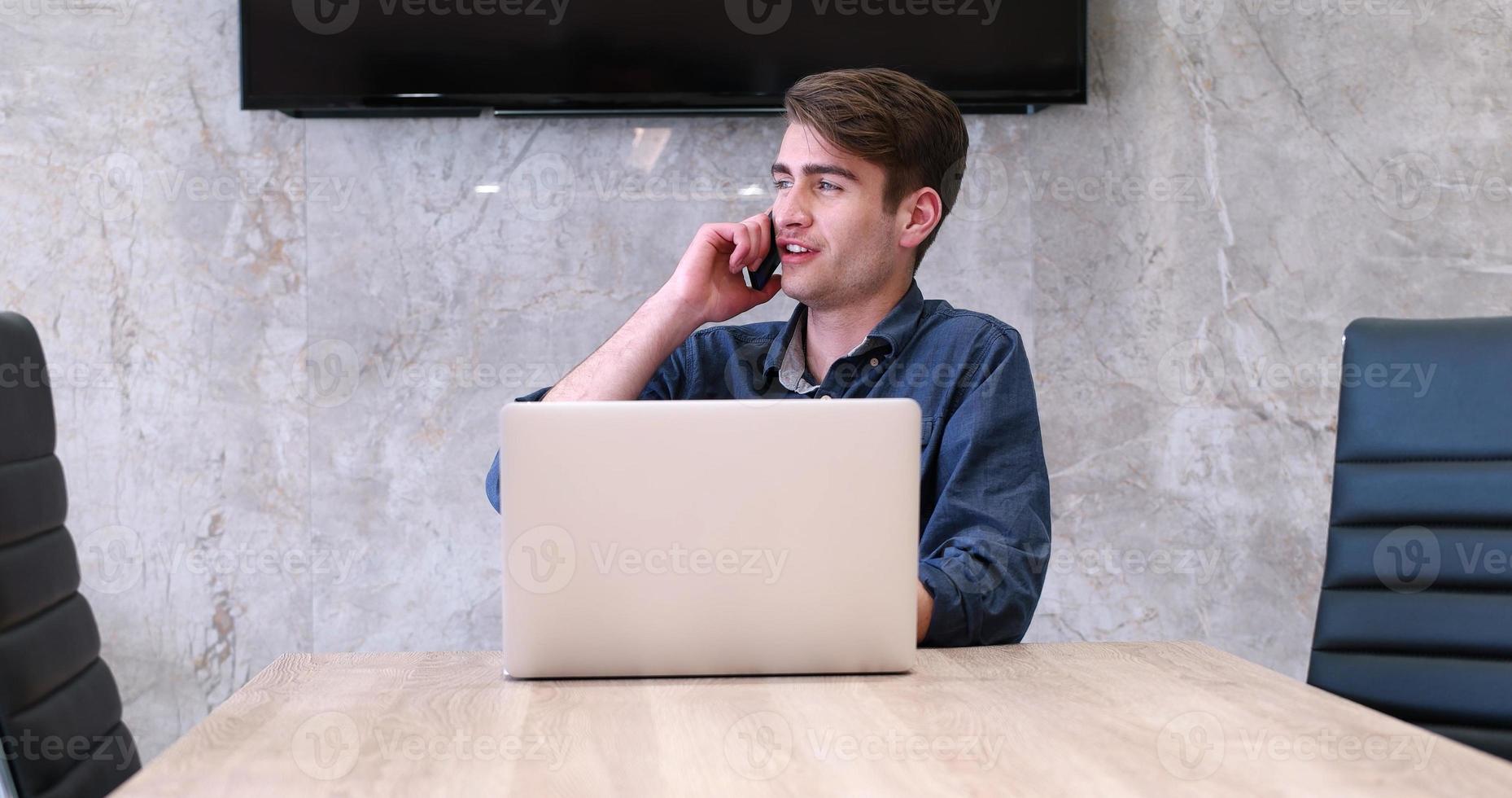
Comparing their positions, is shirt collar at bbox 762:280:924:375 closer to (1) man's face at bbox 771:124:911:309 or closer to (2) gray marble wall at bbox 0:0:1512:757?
(1) man's face at bbox 771:124:911:309

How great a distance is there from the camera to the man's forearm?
163 cm

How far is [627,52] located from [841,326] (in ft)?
3.80

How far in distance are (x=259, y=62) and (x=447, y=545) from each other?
3.66 feet

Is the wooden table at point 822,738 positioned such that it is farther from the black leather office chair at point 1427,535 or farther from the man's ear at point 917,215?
the man's ear at point 917,215

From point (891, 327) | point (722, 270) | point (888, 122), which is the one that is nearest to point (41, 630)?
point (722, 270)

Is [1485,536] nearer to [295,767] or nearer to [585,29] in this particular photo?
[295,767]

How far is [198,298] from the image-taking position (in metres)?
2.71

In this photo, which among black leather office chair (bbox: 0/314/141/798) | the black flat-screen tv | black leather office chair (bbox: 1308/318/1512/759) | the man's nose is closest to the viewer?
black leather office chair (bbox: 0/314/141/798)

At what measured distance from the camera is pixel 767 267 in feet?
6.02

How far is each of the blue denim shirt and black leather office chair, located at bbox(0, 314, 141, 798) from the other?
1.54 feet

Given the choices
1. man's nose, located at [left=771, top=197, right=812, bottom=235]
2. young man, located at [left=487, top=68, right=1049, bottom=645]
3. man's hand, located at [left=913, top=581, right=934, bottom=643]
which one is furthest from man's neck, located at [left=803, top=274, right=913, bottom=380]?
man's hand, located at [left=913, top=581, right=934, bottom=643]

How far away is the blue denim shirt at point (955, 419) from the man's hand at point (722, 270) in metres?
0.09

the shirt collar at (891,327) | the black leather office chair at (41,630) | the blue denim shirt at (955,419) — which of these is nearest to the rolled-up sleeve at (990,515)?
the blue denim shirt at (955,419)

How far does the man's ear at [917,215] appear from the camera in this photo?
70.6 inches
